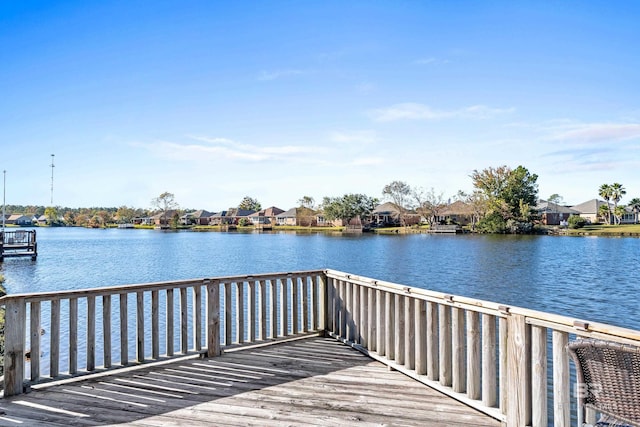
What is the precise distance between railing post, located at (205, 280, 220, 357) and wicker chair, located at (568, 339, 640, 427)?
3849 mm

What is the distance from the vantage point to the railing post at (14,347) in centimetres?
377

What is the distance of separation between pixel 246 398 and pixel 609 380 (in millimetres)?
2872

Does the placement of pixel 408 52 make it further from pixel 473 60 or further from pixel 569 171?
pixel 569 171

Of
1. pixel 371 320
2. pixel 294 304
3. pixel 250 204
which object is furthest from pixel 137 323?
pixel 250 204

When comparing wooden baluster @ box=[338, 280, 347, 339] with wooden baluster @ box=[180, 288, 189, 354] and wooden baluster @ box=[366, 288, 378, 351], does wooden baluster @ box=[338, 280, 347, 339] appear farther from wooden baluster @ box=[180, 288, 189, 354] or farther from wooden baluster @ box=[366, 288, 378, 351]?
wooden baluster @ box=[180, 288, 189, 354]

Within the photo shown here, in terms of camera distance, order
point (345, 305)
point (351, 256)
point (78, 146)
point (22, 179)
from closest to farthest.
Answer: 1. point (345, 305)
2. point (351, 256)
3. point (78, 146)
4. point (22, 179)

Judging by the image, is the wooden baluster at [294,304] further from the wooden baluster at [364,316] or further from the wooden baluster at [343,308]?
the wooden baluster at [364,316]

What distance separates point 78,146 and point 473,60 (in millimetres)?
37978

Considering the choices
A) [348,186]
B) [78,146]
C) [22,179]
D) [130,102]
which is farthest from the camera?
[348,186]

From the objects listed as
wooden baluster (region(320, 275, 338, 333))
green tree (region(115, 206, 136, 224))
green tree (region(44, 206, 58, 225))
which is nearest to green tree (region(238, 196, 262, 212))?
green tree (region(115, 206, 136, 224))

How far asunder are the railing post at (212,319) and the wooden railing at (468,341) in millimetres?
1615

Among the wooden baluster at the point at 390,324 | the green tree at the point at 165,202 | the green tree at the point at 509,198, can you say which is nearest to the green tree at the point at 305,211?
Answer: the green tree at the point at 165,202

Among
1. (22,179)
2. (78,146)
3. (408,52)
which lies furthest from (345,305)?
(22,179)

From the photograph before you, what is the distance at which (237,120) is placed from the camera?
2611 cm
